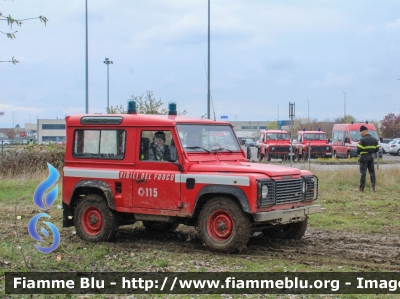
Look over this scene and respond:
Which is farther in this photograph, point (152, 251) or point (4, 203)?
point (4, 203)

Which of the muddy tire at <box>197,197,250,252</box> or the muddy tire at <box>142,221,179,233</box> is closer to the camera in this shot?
the muddy tire at <box>197,197,250,252</box>

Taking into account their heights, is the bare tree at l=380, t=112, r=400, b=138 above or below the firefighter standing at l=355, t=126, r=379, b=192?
above

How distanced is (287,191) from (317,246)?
1153 mm

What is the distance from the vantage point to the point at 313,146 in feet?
116

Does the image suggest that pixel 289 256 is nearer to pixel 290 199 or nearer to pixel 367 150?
pixel 290 199

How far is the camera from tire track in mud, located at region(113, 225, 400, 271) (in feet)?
27.3

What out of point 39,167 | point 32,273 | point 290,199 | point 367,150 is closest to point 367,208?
point 367,150

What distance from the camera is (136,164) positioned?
9.77m

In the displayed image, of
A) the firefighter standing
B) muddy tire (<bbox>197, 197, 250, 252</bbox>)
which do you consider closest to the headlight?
muddy tire (<bbox>197, 197, 250, 252</bbox>)

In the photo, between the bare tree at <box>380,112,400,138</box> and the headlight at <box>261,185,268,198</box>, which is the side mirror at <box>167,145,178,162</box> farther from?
the bare tree at <box>380,112,400,138</box>

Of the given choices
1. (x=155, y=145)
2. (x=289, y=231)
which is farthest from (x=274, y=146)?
(x=155, y=145)

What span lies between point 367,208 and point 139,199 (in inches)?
257

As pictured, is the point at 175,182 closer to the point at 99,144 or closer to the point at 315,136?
the point at 99,144

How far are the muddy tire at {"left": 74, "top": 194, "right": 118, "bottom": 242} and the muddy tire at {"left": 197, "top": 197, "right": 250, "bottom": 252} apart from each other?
5.85 ft
